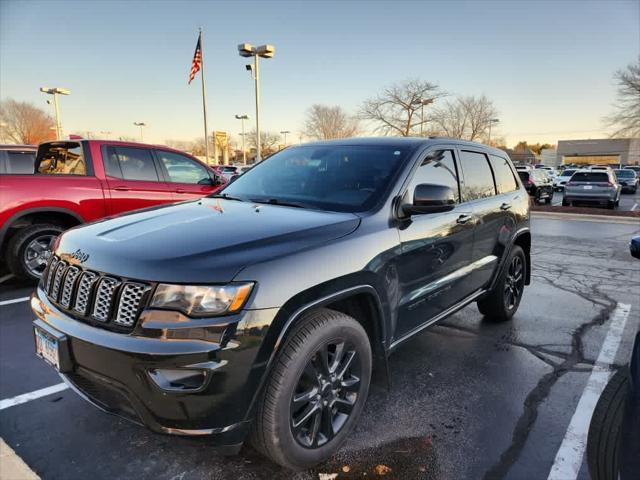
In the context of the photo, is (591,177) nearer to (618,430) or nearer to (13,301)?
(618,430)

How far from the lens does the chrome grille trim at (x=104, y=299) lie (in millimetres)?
2004

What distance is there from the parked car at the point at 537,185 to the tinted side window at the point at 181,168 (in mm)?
15261

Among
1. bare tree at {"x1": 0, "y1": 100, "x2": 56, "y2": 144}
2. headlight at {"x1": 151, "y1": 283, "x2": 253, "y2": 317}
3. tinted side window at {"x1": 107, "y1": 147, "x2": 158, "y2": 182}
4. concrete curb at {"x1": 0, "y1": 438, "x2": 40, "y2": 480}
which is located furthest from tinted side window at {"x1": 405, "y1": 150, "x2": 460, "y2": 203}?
bare tree at {"x1": 0, "y1": 100, "x2": 56, "y2": 144}

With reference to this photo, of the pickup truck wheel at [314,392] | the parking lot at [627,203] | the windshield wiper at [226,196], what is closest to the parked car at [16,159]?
the windshield wiper at [226,196]

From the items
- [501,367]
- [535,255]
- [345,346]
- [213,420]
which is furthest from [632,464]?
[535,255]

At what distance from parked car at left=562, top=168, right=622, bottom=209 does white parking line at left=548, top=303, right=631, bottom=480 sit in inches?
577

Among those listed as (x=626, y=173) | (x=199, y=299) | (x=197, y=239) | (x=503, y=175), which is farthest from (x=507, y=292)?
(x=626, y=173)

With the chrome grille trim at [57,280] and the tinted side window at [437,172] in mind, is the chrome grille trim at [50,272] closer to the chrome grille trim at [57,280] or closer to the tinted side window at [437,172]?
the chrome grille trim at [57,280]

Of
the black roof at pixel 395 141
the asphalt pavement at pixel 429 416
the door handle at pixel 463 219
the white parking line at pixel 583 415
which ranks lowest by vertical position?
the white parking line at pixel 583 415

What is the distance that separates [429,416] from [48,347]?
2294 millimetres

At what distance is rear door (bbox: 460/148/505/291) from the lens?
148 inches

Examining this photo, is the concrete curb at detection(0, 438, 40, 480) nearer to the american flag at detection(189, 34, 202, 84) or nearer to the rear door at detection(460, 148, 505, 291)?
the rear door at detection(460, 148, 505, 291)

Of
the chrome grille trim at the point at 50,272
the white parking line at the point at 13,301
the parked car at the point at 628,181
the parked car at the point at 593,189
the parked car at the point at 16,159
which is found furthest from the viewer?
the parked car at the point at 628,181

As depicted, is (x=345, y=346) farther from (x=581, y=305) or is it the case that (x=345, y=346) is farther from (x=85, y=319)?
(x=581, y=305)
